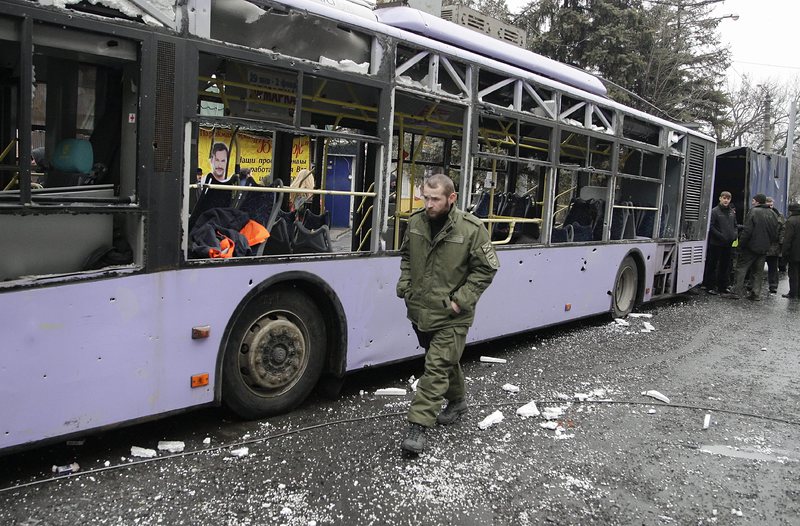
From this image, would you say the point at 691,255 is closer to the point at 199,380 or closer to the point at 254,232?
the point at 254,232

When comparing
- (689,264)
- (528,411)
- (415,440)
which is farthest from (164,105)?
(689,264)

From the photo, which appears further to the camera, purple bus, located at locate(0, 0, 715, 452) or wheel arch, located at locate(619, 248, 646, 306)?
wheel arch, located at locate(619, 248, 646, 306)

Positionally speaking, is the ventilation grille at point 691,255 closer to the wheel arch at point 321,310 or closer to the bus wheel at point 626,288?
the bus wheel at point 626,288

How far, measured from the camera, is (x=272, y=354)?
478cm

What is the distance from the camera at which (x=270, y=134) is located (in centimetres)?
617

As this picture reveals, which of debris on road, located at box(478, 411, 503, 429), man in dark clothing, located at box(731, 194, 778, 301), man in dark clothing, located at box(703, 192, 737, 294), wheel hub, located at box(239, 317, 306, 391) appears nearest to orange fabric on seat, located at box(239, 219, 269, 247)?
wheel hub, located at box(239, 317, 306, 391)

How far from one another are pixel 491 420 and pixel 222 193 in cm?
258

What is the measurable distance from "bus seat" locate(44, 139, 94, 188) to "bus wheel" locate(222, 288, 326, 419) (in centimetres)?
132

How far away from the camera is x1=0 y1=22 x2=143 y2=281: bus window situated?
3.53m

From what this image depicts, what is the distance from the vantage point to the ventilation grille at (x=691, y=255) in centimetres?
1106

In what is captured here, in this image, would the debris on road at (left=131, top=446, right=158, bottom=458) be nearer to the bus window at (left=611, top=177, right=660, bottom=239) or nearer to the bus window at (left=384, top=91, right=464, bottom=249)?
the bus window at (left=384, top=91, right=464, bottom=249)

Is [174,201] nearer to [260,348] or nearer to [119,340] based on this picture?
[119,340]

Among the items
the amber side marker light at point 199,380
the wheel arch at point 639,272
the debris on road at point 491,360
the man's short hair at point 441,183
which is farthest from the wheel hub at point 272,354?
the wheel arch at point 639,272

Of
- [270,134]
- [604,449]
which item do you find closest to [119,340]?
[270,134]
